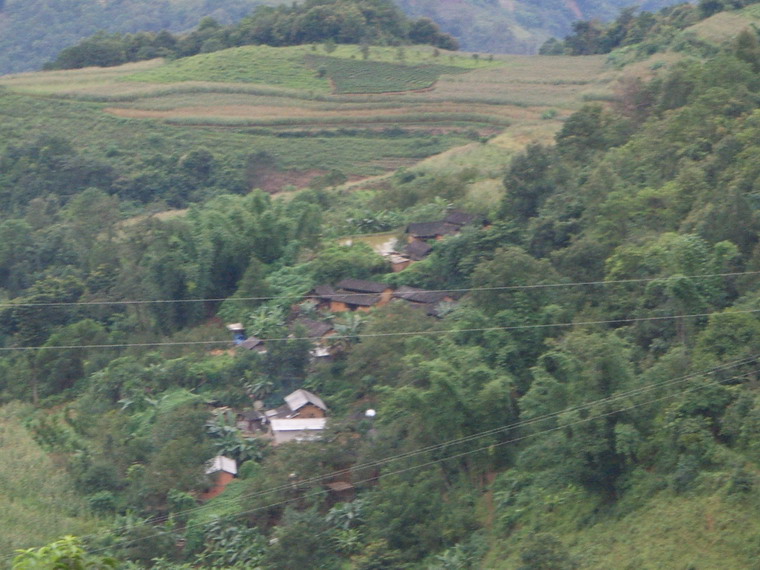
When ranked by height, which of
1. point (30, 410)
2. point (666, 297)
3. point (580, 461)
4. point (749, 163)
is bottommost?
point (30, 410)

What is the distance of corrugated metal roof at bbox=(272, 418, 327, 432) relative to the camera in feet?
62.2

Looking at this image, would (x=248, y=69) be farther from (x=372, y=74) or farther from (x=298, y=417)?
(x=298, y=417)

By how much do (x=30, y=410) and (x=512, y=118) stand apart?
2490 cm

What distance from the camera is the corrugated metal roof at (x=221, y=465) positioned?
18.2 m

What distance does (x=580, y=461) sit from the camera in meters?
15.2

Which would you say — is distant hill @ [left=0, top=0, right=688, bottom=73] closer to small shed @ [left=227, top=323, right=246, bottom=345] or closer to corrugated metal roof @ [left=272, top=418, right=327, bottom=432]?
small shed @ [left=227, top=323, right=246, bottom=345]

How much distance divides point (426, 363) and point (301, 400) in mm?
3394

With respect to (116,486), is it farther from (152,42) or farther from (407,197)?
(152,42)

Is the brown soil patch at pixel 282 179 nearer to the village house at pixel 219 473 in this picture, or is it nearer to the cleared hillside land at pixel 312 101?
the cleared hillside land at pixel 312 101

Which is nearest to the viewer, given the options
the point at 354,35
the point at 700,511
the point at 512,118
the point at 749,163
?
the point at 700,511

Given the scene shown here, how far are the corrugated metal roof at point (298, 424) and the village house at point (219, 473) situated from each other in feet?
3.50

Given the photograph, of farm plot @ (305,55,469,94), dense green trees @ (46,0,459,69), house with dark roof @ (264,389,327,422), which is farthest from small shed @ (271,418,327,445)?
dense green trees @ (46,0,459,69)

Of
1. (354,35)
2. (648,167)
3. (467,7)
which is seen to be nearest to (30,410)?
(648,167)

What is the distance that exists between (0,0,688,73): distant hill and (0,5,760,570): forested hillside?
57.1 m
